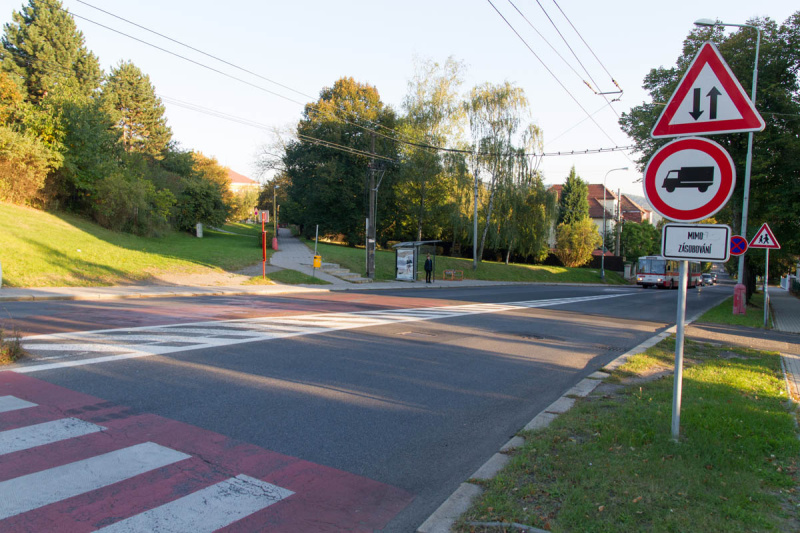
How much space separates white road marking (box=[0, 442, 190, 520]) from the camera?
337 cm

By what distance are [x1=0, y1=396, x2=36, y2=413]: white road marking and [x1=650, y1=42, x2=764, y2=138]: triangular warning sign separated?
7.07 metres

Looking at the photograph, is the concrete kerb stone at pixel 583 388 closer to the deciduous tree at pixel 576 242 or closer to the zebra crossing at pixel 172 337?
the zebra crossing at pixel 172 337

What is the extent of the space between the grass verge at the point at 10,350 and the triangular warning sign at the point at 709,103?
8.67m

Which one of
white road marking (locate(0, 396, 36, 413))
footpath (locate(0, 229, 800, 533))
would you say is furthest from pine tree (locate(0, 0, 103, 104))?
white road marking (locate(0, 396, 36, 413))

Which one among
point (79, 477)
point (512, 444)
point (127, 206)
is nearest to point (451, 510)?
point (512, 444)

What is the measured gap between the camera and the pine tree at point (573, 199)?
2481 inches

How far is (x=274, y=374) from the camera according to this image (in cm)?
705

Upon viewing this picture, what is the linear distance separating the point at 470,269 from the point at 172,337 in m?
34.5

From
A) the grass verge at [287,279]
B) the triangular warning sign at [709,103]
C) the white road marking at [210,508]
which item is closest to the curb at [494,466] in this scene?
the white road marking at [210,508]

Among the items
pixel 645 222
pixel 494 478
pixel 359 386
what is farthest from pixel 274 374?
pixel 645 222

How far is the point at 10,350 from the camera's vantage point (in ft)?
22.9

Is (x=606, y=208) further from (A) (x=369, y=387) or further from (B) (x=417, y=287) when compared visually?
(A) (x=369, y=387)

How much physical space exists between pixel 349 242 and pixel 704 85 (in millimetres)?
50336

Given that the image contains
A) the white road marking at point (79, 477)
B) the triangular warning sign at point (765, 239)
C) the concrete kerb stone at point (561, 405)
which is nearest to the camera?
the white road marking at point (79, 477)
